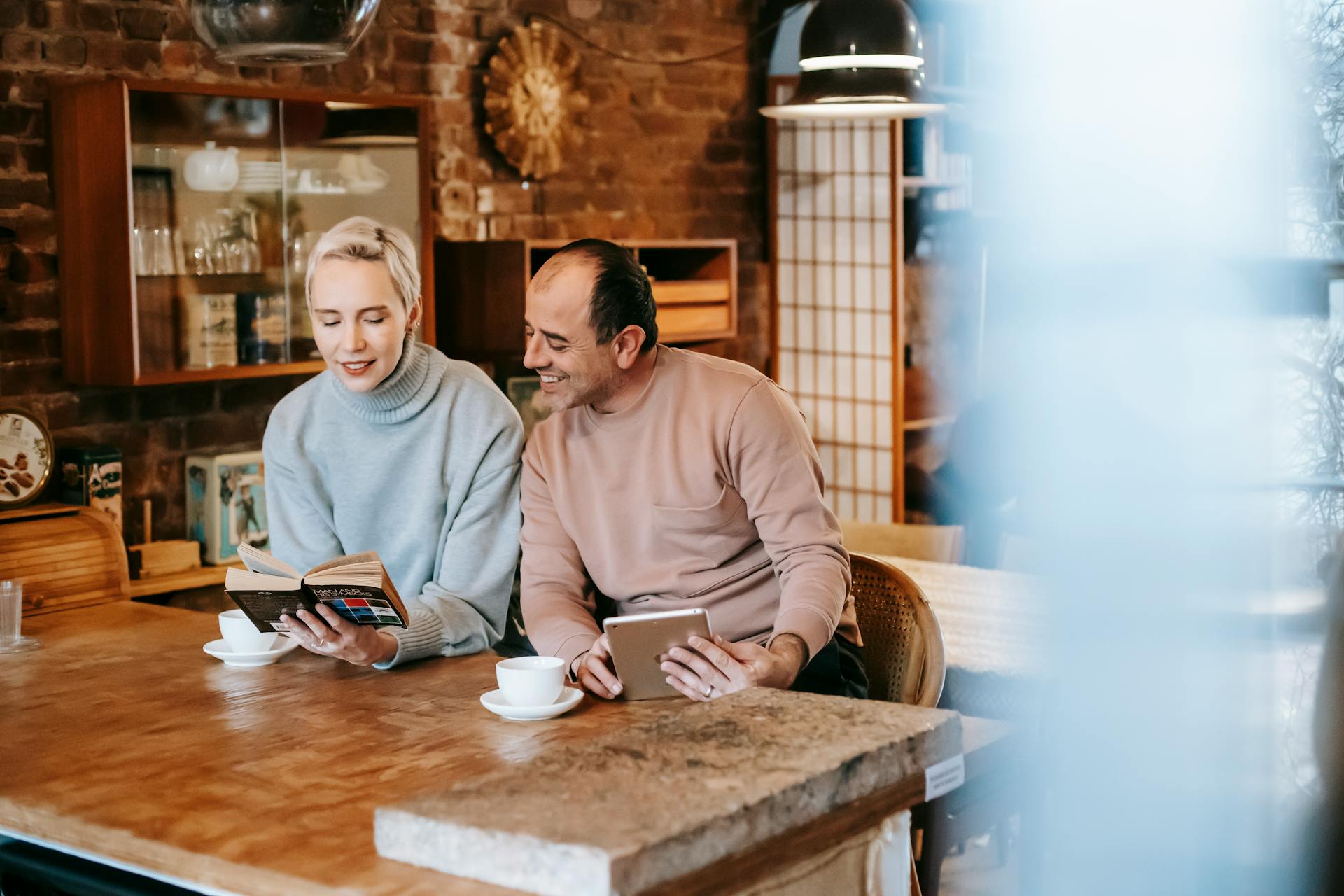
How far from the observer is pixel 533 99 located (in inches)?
193

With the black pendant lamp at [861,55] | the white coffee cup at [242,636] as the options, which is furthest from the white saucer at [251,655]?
the black pendant lamp at [861,55]

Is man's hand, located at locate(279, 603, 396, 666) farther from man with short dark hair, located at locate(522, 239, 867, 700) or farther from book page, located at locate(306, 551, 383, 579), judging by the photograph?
man with short dark hair, located at locate(522, 239, 867, 700)

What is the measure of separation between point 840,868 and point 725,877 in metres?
0.27

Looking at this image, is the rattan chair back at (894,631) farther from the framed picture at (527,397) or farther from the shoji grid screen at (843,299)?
the shoji grid screen at (843,299)

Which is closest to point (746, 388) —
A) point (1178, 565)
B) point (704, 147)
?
point (1178, 565)

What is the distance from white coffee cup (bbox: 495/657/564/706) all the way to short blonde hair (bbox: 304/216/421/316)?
90 cm

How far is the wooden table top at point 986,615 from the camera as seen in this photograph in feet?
10.7

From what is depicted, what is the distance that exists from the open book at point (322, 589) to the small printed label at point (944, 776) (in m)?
0.81

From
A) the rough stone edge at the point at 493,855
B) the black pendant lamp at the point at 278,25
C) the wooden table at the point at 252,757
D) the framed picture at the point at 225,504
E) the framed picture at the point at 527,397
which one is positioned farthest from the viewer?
the framed picture at the point at 527,397

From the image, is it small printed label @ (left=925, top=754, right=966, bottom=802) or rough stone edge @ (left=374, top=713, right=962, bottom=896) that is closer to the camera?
rough stone edge @ (left=374, top=713, right=962, bottom=896)

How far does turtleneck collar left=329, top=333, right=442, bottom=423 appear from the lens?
2.64 metres

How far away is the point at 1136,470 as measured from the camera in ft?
9.57

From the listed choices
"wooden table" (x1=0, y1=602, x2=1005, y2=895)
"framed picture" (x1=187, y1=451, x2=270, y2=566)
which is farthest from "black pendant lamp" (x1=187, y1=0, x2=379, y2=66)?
"framed picture" (x1=187, y1=451, x2=270, y2=566)

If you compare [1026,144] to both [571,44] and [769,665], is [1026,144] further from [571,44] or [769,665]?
[769,665]
